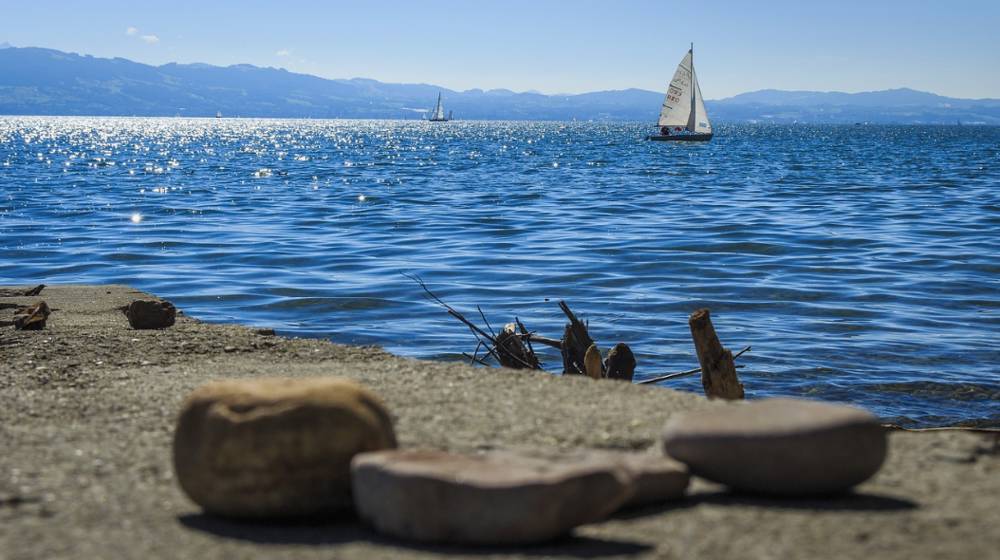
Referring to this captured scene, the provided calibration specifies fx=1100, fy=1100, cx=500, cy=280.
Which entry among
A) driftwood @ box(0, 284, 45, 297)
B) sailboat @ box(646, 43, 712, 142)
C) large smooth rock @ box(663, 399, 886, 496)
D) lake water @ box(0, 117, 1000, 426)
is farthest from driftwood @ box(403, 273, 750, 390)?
sailboat @ box(646, 43, 712, 142)

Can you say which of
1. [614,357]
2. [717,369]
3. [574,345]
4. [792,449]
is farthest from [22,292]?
[792,449]

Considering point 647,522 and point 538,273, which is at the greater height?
point 647,522

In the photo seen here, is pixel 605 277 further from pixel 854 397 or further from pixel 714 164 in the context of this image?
pixel 714 164

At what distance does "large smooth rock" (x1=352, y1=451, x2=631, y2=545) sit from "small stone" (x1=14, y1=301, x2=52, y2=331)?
750cm

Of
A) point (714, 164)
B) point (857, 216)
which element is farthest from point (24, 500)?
point (714, 164)

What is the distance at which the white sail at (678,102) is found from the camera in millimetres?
100287

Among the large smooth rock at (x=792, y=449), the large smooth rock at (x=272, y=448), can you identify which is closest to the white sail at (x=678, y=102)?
the large smooth rock at (x=792, y=449)

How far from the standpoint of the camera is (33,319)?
1085 centimetres

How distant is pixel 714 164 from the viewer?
225 ft

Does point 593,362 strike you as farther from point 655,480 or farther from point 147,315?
point 147,315

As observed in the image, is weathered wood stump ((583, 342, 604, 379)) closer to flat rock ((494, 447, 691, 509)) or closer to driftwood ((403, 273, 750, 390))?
driftwood ((403, 273, 750, 390))

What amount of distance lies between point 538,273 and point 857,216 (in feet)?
47.7

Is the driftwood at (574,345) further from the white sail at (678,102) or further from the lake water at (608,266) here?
the white sail at (678,102)

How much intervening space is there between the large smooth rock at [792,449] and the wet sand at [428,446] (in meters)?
0.10
